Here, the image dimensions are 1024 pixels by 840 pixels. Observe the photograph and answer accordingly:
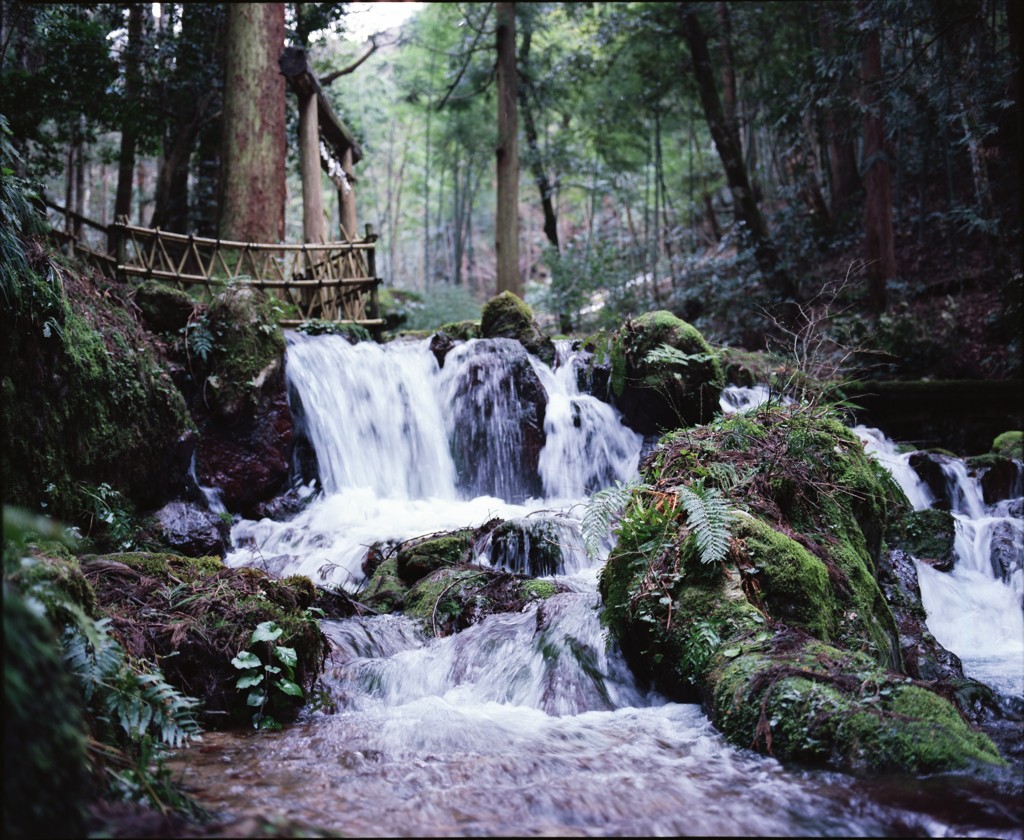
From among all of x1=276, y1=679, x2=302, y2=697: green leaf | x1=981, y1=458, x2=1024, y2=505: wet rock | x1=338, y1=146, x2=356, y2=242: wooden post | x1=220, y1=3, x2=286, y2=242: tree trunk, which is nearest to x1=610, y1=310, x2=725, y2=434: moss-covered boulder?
x1=981, y1=458, x2=1024, y2=505: wet rock

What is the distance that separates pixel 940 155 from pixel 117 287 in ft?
63.2

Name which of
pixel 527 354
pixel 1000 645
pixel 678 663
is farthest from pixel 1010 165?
pixel 678 663

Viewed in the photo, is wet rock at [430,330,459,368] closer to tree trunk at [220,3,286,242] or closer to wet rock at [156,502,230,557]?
tree trunk at [220,3,286,242]

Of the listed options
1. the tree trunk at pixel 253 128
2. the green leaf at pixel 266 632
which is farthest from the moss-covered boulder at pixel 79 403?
the tree trunk at pixel 253 128

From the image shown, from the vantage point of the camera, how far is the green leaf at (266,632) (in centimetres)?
349

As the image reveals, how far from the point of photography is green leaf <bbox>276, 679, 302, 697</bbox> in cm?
344

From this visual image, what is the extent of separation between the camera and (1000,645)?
19.3ft

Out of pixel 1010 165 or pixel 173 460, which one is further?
pixel 1010 165

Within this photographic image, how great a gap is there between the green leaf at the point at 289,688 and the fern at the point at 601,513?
66.1 inches

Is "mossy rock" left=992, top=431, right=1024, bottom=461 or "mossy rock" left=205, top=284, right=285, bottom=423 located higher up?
"mossy rock" left=205, top=284, right=285, bottom=423

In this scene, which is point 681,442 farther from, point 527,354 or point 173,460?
point 527,354

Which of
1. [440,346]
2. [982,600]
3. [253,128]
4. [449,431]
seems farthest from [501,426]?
[253,128]

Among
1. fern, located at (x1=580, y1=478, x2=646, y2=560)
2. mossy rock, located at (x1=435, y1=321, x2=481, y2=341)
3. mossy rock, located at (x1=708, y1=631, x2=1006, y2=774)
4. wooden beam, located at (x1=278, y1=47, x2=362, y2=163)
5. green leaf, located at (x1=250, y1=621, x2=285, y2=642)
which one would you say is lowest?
mossy rock, located at (x1=708, y1=631, x2=1006, y2=774)

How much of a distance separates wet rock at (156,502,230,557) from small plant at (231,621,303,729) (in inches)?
137
